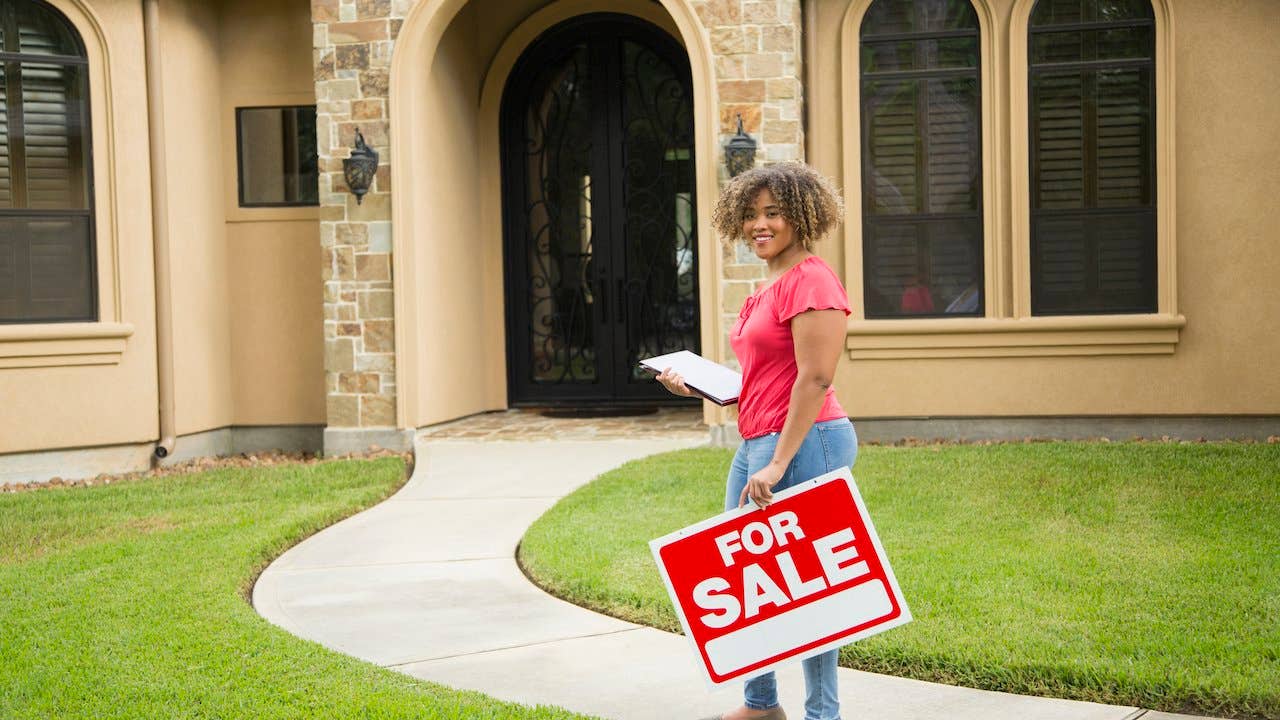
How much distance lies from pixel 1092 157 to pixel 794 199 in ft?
23.2

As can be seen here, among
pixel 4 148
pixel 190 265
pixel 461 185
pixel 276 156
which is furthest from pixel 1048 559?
pixel 4 148

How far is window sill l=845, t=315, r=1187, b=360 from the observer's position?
9922 mm

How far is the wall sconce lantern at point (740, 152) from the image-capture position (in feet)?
32.1

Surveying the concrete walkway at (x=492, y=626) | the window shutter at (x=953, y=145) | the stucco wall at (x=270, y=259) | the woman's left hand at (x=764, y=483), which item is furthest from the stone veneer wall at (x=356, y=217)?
the woman's left hand at (x=764, y=483)

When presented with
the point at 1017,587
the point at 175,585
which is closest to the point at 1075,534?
the point at 1017,587

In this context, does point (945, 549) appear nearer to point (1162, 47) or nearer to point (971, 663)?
point (971, 663)

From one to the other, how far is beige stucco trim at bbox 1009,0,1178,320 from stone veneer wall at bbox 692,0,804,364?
173cm

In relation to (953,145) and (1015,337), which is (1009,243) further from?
(953,145)

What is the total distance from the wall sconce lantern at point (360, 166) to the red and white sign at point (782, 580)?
7187 mm

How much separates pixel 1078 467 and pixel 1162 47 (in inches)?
A: 141

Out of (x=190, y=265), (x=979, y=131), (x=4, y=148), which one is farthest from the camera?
(x=190, y=265)

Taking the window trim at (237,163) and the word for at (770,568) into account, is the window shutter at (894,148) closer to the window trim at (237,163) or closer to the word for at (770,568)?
the window trim at (237,163)

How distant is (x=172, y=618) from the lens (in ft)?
17.7

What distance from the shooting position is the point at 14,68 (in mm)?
9789
